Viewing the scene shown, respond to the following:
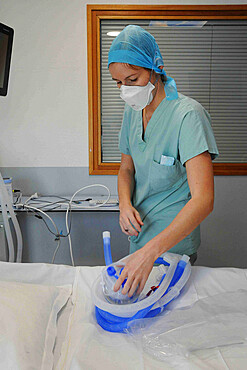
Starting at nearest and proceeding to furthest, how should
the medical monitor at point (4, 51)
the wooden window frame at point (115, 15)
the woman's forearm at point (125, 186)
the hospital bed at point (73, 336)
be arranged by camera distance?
the hospital bed at point (73, 336) → the woman's forearm at point (125, 186) → the medical monitor at point (4, 51) → the wooden window frame at point (115, 15)

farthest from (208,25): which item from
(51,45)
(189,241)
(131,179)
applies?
(189,241)

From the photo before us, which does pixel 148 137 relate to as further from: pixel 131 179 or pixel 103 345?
pixel 103 345

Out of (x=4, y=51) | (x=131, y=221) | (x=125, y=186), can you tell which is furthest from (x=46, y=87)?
(x=131, y=221)

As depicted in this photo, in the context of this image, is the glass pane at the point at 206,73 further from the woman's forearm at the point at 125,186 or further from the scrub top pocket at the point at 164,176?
the scrub top pocket at the point at 164,176

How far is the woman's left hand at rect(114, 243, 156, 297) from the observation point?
0.93 meters

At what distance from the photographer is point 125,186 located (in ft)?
4.79

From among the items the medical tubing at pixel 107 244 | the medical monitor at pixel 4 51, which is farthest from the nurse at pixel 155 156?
the medical monitor at pixel 4 51

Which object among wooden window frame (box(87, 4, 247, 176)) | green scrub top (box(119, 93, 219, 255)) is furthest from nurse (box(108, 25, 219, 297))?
wooden window frame (box(87, 4, 247, 176))

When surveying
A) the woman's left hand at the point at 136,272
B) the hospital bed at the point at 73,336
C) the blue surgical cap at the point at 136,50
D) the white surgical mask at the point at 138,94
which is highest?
the blue surgical cap at the point at 136,50

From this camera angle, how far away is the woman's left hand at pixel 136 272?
0.93 meters

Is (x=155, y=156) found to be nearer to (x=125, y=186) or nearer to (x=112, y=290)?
(x=125, y=186)

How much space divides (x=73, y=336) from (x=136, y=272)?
26cm

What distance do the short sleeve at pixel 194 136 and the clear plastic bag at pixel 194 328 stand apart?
0.48 metres

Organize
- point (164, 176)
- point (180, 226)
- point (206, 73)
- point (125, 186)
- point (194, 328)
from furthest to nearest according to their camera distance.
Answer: point (206, 73), point (125, 186), point (164, 176), point (180, 226), point (194, 328)
